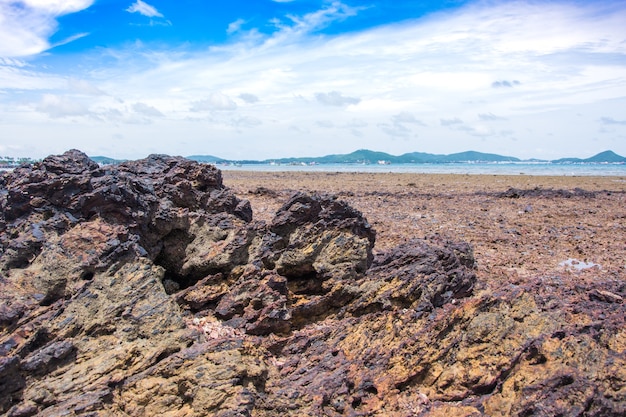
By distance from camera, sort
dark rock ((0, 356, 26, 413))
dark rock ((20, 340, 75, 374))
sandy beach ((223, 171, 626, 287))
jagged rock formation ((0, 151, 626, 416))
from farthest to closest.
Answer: sandy beach ((223, 171, 626, 287)) < jagged rock formation ((0, 151, 626, 416)) < dark rock ((20, 340, 75, 374)) < dark rock ((0, 356, 26, 413))

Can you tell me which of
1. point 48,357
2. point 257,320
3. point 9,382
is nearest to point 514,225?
point 257,320

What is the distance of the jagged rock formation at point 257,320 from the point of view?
6.07 m

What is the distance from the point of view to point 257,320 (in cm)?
795

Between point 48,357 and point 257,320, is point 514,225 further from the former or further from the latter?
point 48,357

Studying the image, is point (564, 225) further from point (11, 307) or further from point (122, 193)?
point (11, 307)

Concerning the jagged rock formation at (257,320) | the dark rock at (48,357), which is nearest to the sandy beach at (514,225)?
the jagged rock formation at (257,320)

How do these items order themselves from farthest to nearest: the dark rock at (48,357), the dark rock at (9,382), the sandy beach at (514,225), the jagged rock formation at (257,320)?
the sandy beach at (514,225) < the jagged rock formation at (257,320) < the dark rock at (48,357) < the dark rock at (9,382)

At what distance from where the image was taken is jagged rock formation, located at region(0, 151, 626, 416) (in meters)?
6.07

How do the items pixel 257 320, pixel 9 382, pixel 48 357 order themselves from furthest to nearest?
pixel 257 320 < pixel 48 357 < pixel 9 382

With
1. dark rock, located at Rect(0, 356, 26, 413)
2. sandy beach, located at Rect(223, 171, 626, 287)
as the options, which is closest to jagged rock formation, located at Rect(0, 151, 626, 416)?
dark rock, located at Rect(0, 356, 26, 413)

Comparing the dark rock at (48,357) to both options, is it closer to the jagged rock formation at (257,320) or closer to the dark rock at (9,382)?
the jagged rock formation at (257,320)

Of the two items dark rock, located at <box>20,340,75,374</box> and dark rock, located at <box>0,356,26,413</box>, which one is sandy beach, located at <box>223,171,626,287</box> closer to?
dark rock, located at <box>20,340,75,374</box>

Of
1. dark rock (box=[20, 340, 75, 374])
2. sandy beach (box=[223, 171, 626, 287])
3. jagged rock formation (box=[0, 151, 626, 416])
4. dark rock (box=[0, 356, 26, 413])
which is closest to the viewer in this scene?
dark rock (box=[0, 356, 26, 413])

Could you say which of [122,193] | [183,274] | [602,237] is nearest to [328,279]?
[183,274]
